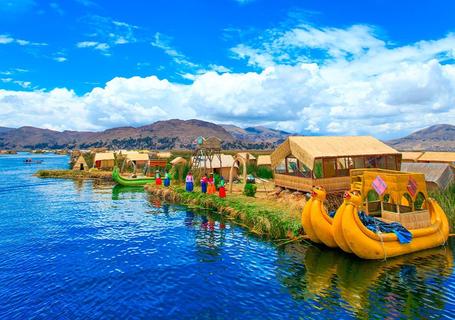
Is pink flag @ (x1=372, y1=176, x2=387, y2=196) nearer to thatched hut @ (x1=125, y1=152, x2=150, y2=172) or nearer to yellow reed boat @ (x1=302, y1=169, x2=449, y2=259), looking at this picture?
yellow reed boat @ (x1=302, y1=169, x2=449, y2=259)

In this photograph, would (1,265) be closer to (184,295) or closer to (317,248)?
(184,295)

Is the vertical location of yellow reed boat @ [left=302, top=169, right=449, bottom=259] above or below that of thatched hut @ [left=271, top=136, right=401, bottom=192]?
below

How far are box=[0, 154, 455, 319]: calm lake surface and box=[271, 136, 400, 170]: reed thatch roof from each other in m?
6.76

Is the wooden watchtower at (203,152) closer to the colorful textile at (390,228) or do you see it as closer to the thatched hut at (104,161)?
the colorful textile at (390,228)

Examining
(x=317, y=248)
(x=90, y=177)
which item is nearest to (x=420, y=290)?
(x=317, y=248)

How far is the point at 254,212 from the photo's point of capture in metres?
22.3

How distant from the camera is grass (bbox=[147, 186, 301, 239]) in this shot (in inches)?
764

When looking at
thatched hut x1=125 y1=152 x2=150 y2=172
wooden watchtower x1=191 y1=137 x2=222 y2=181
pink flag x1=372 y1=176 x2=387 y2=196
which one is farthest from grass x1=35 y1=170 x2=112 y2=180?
pink flag x1=372 y1=176 x2=387 y2=196

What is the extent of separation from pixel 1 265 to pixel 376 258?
679 inches

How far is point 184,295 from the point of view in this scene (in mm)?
12328

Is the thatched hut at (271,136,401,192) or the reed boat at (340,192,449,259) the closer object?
the reed boat at (340,192,449,259)

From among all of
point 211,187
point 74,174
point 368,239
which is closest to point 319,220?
point 368,239

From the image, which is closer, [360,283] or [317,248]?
[360,283]

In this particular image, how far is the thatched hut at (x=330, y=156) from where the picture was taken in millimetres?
23078
